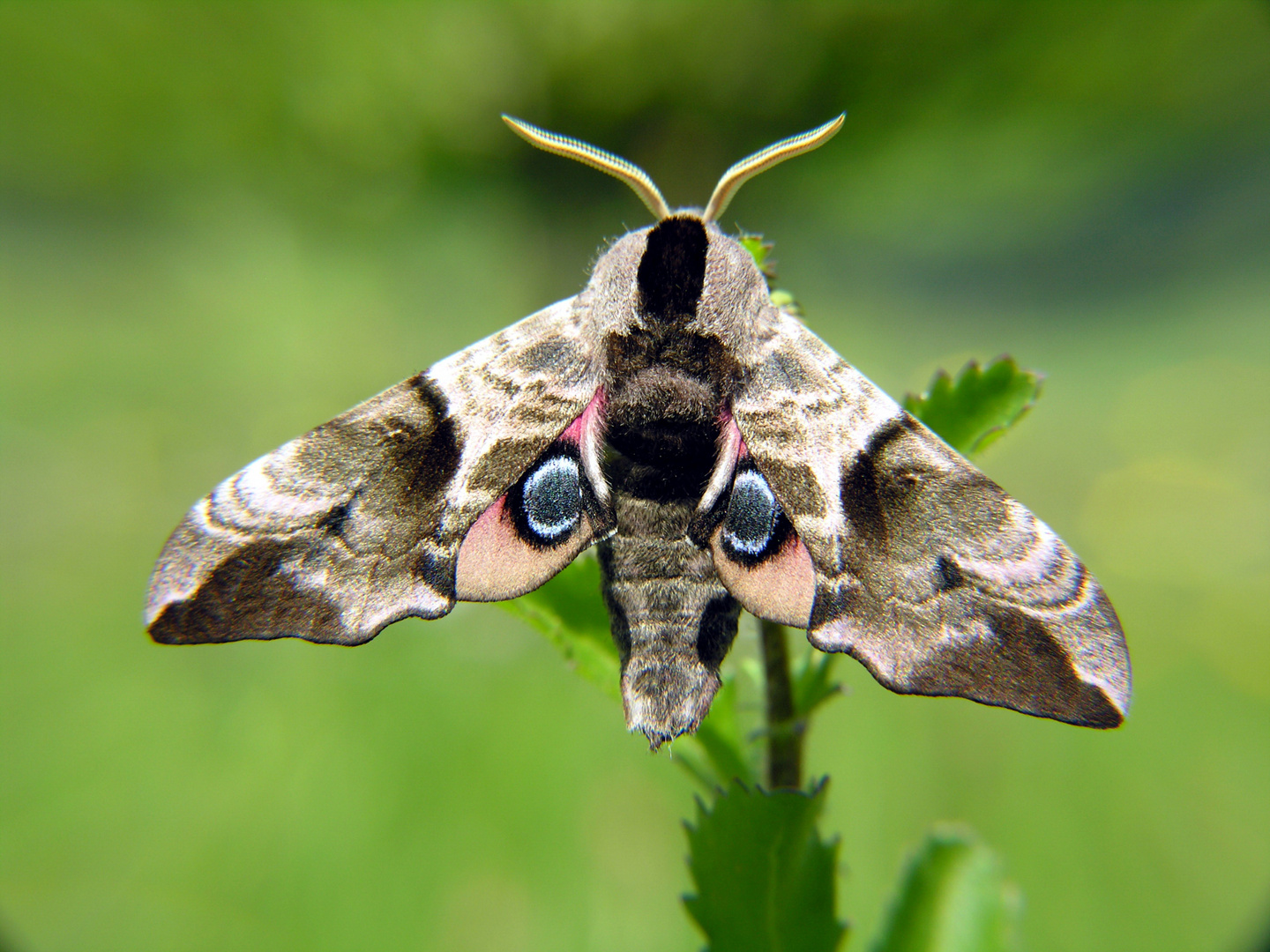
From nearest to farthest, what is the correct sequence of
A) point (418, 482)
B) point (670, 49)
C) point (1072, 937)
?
point (418, 482) < point (1072, 937) < point (670, 49)

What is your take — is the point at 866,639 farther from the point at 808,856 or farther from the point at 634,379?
the point at 634,379

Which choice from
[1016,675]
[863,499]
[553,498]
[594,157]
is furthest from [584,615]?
[594,157]

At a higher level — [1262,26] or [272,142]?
[1262,26]

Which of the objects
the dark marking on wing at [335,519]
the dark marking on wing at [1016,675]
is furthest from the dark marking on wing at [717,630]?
the dark marking on wing at [335,519]

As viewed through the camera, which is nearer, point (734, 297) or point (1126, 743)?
point (734, 297)

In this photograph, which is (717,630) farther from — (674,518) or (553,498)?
(553,498)

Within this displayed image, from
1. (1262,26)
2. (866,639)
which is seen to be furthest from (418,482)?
(1262,26)
